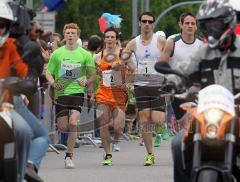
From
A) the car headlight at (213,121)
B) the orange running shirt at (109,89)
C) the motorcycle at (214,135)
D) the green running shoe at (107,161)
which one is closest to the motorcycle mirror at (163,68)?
the motorcycle at (214,135)

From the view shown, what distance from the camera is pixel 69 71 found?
61.6 ft

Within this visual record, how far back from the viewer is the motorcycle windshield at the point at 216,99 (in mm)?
8750

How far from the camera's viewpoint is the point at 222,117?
8.69 m

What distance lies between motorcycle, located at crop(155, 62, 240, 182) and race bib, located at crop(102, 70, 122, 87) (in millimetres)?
10057

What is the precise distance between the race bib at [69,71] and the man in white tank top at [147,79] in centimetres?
74

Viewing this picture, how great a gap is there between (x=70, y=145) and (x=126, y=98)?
6.74ft

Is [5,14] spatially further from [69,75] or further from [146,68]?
[69,75]

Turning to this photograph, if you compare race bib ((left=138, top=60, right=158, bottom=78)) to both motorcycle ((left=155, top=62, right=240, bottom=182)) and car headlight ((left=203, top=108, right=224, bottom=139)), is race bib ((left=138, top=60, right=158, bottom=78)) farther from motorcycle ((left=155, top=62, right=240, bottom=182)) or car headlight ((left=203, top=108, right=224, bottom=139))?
car headlight ((left=203, top=108, right=224, bottom=139))

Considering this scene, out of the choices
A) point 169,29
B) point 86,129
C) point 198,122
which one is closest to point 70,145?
point 86,129

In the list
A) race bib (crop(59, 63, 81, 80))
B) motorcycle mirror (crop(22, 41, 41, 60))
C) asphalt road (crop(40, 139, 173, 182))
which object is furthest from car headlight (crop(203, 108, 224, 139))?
race bib (crop(59, 63, 81, 80))

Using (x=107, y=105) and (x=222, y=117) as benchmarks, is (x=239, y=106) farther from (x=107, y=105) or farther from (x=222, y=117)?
(x=107, y=105)

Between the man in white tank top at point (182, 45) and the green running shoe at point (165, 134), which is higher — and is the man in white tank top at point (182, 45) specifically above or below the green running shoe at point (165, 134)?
above

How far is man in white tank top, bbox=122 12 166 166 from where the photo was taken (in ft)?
59.4

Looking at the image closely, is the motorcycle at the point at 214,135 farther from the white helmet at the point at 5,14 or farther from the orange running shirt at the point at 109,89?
the orange running shirt at the point at 109,89
